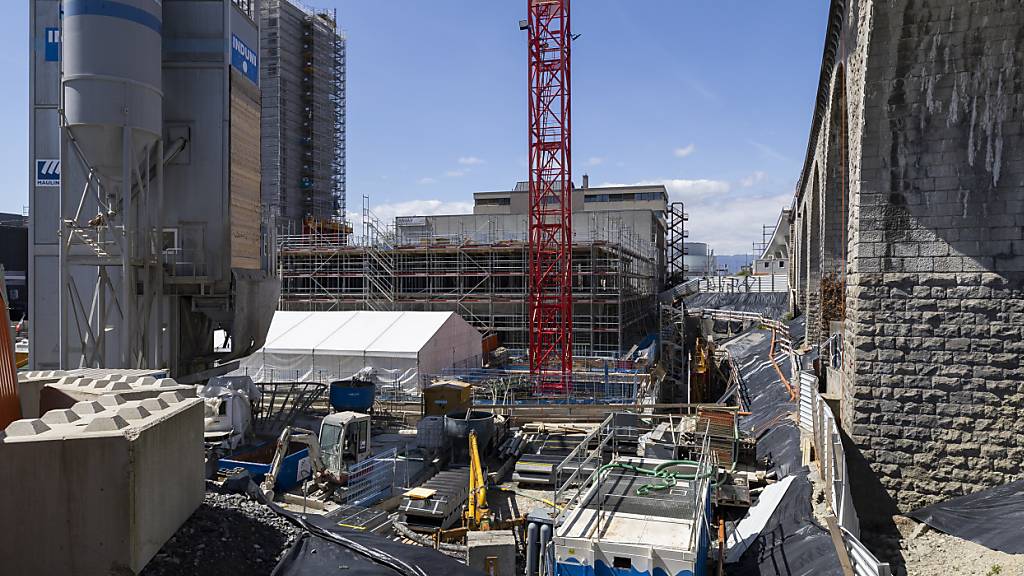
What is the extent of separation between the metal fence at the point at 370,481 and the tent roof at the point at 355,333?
10232 mm

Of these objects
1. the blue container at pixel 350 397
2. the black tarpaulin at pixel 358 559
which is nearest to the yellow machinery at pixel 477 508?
the black tarpaulin at pixel 358 559

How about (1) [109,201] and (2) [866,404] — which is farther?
(1) [109,201]

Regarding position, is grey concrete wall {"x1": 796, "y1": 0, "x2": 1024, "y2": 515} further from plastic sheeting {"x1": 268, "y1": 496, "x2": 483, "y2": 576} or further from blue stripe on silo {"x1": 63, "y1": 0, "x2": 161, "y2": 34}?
blue stripe on silo {"x1": 63, "y1": 0, "x2": 161, "y2": 34}

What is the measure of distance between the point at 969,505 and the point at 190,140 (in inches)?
655

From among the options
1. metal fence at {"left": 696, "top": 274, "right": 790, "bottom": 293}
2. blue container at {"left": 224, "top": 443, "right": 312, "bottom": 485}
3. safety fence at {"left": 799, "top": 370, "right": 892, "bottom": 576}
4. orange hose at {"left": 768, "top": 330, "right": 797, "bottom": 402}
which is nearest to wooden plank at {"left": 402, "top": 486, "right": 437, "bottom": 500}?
blue container at {"left": 224, "top": 443, "right": 312, "bottom": 485}

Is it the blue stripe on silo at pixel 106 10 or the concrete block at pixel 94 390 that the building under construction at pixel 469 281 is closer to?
the blue stripe on silo at pixel 106 10

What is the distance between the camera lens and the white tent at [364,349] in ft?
81.8

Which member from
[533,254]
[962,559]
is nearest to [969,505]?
[962,559]

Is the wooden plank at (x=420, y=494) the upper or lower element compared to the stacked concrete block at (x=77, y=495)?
lower

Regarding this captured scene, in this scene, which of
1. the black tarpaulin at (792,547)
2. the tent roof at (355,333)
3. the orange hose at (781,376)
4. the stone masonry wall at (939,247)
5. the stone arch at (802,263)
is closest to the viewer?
the black tarpaulin at (792,547)

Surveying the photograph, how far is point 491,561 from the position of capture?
8.38 metres

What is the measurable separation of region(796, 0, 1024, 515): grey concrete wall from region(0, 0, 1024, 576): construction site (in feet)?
0.11

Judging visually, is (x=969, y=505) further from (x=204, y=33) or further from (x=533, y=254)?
(x=533, y=254)

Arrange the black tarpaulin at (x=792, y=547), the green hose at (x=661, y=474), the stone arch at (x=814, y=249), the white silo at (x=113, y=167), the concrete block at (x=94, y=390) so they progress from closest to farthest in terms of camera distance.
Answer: the concrete block at (x=94, y=390) < the black tarpaulin at (x=792, y=547) < the green hose at (x=661, y=474) < the white silo at (x=113, y=167) < the stone arch at (x=814, y=249)
